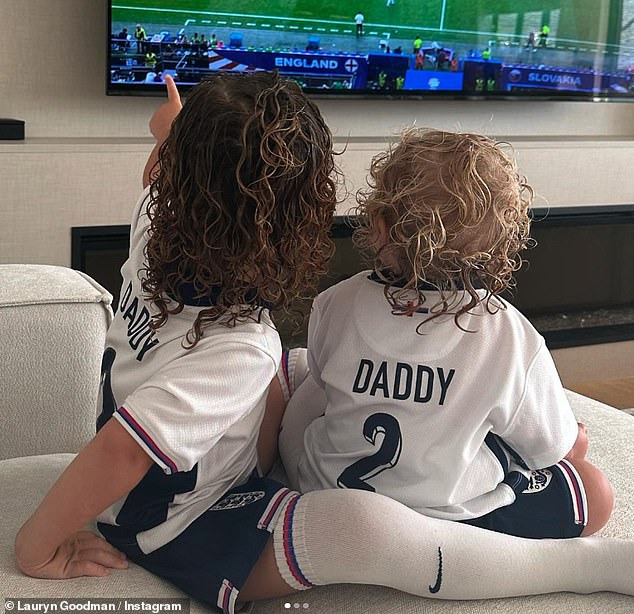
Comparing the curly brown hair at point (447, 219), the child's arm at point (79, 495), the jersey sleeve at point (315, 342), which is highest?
the curly brown hair at point (447, 219)

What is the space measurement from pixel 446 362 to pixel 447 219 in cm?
16

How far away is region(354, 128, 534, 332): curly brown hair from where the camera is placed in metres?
1.11

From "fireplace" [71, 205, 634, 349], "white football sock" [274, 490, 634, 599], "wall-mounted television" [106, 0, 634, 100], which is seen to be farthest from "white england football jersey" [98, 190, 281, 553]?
"fireplace" [71, 205, 634, 349]

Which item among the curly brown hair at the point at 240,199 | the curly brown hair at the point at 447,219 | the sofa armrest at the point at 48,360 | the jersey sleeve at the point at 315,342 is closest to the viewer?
the curly brown hair at the point at 240,199

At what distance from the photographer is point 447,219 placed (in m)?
1.11

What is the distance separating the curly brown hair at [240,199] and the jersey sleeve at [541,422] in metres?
0.30

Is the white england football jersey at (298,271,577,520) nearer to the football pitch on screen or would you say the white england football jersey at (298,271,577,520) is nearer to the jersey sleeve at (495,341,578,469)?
the jersey sleeve at (495,341,578,469)

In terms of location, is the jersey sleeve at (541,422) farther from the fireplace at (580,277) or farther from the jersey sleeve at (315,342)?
the fireplace at (580,277)

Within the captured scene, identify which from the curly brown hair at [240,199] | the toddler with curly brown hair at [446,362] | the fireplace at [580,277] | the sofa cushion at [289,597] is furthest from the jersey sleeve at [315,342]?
the fireplace at [580,277]

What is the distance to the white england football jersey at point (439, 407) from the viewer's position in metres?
1.13

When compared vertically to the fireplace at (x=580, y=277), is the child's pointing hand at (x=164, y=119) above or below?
above

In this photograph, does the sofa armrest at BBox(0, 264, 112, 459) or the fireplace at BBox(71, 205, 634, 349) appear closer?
the sofa armrest at BBox(0, 264, 112, 459)

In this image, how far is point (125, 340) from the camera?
3.81 ft

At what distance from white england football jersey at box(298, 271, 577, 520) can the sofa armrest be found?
392 mm
